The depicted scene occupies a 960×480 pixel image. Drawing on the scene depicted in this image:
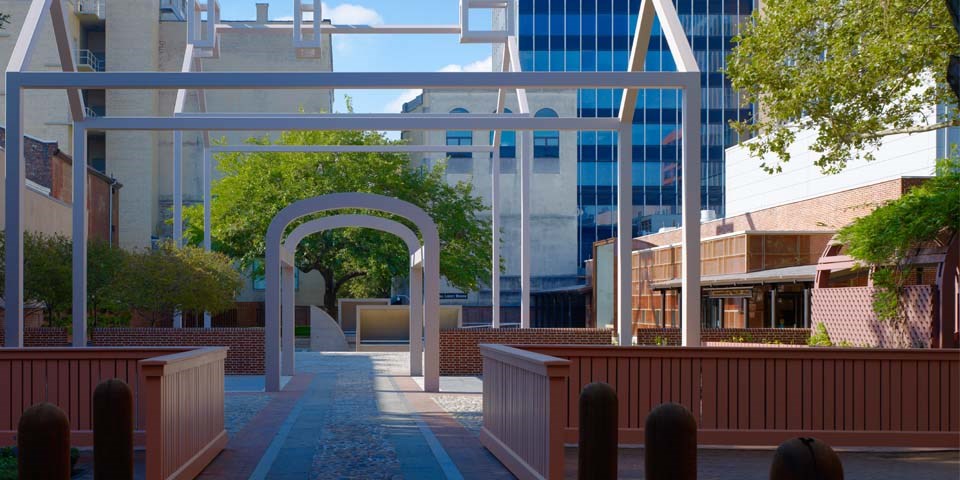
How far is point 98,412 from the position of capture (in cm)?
657

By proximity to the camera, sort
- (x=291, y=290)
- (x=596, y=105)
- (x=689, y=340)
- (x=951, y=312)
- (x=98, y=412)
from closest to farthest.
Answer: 1. (x=98, y=412)
2. (x=689, y=340)
3. (x=951, y=312)
4. (x=291, y=290)
5. (x=596, y=105)

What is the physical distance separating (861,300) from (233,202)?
106ft

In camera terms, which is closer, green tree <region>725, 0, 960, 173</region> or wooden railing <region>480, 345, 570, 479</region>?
wooden railing <region>480, 345, 570, 479</region>

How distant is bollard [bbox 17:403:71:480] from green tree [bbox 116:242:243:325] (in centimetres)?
2306

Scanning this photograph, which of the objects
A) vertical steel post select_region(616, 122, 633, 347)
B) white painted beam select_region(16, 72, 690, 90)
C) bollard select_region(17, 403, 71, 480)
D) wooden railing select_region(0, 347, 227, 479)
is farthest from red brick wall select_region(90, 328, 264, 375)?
bollard select_region(17, 403, 71, 480)

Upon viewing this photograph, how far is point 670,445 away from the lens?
5.02 meters

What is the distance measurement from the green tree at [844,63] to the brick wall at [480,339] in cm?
520

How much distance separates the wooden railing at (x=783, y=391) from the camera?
41.4 ft

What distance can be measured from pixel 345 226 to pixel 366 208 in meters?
3.05

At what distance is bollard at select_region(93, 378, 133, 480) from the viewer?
20.2 feet

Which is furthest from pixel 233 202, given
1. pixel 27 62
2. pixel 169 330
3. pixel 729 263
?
pixel 27 62

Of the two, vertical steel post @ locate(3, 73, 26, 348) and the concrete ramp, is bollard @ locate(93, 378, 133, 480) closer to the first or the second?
vertical steel post @ locate(3, 73, 26, 348)

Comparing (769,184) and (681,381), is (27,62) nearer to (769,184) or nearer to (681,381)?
(681,381)

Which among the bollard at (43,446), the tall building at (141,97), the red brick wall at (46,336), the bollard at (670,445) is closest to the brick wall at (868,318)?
the bollard at (670,445)
